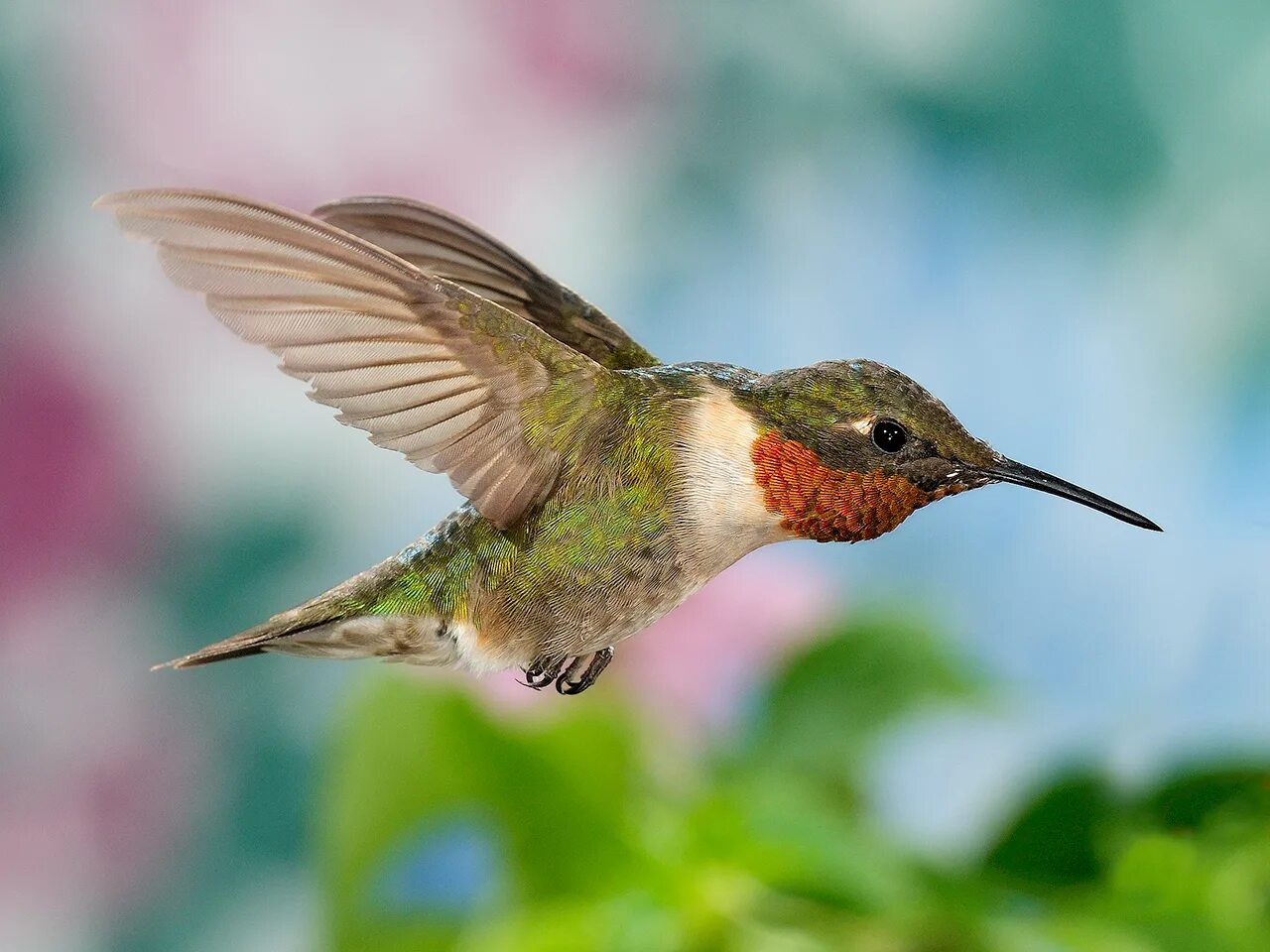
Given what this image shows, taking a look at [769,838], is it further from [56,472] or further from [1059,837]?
[56,472]

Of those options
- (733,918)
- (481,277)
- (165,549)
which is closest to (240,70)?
(165,549)

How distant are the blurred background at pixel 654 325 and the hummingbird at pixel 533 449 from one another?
89cm

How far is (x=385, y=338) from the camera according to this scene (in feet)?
0.75

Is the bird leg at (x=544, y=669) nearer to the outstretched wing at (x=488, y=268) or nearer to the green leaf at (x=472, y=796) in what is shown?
the outstretched wing at (x=488, y=268)

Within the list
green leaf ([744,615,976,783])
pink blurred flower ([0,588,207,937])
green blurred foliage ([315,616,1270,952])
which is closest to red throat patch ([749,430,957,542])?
green blurred foliage ([315,616,1270,952])

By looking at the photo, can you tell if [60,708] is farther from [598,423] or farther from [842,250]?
[598,423]

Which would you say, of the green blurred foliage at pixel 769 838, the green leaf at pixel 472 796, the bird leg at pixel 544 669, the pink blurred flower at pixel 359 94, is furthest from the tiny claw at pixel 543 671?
the pink blurred flower at pixel 359 94

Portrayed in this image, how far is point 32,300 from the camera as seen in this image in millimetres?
1233

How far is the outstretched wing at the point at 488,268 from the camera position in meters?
0.32

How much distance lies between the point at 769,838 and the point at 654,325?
26.0 inches

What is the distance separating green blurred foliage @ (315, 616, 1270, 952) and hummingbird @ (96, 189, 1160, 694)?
1.37ft

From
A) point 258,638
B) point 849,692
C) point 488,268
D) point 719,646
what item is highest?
point 719,646

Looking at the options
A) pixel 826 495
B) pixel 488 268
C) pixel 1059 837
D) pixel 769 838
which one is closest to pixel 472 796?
pixel 769 838

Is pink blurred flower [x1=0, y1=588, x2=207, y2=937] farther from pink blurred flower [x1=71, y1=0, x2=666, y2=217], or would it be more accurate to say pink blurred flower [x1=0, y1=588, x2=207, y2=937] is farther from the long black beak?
the long black beak
